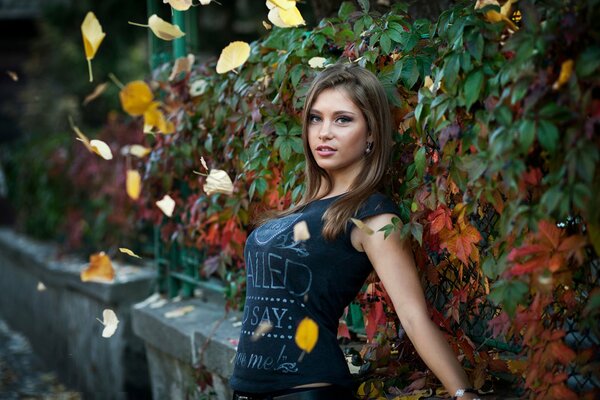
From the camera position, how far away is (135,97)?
7.73 feet

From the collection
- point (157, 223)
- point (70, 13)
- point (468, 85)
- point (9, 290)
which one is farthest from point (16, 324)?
point (468, 85)

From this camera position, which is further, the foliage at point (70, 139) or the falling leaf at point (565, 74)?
the foliage at point (70, 139)

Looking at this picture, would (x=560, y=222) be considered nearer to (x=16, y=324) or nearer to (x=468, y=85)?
(x=468, y=85)

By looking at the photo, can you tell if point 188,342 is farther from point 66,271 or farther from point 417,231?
point 66,271

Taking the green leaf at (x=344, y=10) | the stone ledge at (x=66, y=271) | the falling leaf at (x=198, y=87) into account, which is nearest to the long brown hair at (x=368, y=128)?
the green leaf at (x=344, y=10)

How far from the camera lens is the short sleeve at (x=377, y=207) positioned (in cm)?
241

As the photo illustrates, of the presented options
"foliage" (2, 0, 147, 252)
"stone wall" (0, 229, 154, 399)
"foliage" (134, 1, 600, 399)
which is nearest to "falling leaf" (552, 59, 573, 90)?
"foliage" (134, 1, 600, 399)

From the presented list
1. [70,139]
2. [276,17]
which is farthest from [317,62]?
[70,139]

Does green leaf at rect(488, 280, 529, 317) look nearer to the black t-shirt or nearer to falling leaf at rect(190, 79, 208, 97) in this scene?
the black t-shirt

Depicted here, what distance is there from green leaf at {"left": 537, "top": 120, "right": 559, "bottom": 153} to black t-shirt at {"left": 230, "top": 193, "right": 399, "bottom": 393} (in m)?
0.71

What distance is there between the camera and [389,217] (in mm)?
2406

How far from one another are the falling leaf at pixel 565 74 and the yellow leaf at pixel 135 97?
1155mm

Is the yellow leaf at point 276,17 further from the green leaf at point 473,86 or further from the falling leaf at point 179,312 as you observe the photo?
the falling leaf at point 179,312

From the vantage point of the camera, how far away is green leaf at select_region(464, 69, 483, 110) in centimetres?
202
